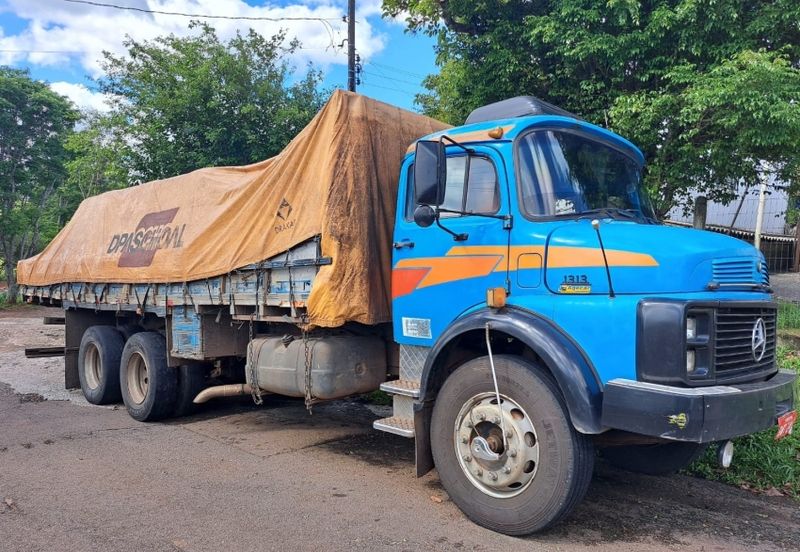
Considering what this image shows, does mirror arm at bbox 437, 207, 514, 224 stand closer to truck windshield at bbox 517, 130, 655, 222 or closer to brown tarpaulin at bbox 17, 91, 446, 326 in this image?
truck windshield at bbox 517, 130, 655, 222

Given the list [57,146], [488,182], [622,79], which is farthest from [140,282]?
[57,146]

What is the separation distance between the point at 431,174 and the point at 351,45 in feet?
36.6

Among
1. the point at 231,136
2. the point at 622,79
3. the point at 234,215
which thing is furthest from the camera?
the point at 231,136

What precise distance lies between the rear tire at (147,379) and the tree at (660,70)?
6848mm

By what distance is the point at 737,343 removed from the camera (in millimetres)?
3516

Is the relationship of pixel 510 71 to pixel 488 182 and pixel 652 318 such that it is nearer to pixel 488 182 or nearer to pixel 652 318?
pixel 488 182

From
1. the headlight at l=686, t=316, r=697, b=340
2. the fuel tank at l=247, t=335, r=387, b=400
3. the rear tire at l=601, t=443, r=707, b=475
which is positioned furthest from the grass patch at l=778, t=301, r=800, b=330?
the headlight at l=686, t=316, r=697, b=340

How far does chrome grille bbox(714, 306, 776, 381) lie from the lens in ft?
11.1

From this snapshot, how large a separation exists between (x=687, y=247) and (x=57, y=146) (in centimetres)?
2790

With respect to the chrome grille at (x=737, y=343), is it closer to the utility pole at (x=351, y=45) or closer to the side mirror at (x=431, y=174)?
the side mirror at (x=431, y=174)

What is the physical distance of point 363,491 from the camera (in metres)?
4.61

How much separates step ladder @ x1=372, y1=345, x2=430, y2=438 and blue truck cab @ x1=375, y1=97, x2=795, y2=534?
0.02 metres

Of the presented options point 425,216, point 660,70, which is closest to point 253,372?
point 425,216

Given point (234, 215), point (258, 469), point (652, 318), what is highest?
point (234, 215)
